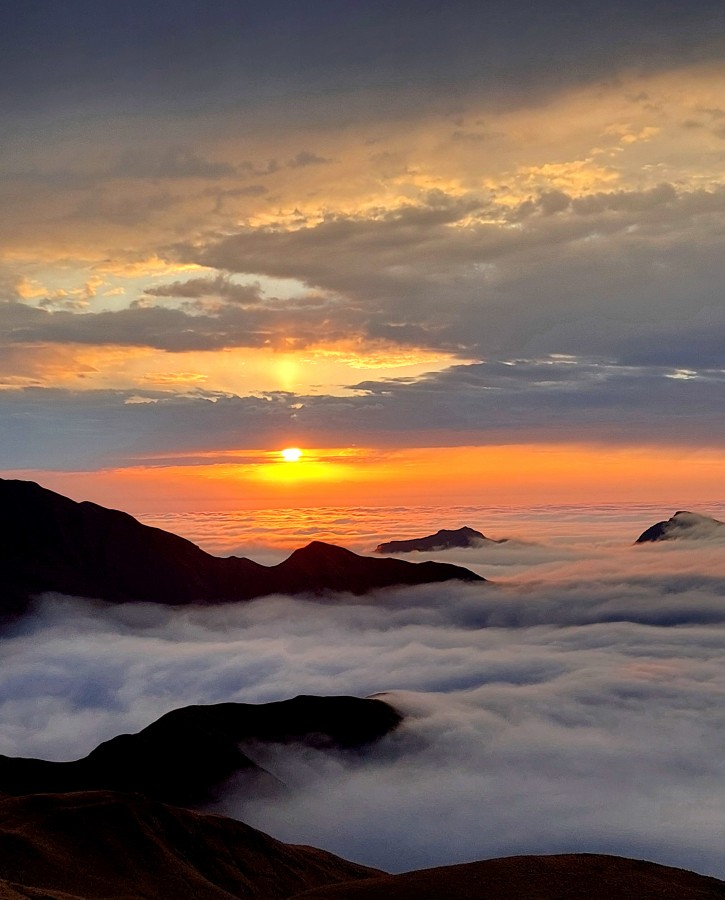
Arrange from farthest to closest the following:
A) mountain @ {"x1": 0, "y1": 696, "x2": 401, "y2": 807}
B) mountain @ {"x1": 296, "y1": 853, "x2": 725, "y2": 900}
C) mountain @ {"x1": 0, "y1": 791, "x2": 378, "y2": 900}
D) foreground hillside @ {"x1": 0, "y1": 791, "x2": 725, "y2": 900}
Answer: mountain @ {"x1": 0, "y1": 696, "x2": 401, "y2": 807}
mountain @ {"x1": 0, "y1": 791, "x2": 378, "y2": 900}
foreground hillside @ {"x1": 0, "y1": 791, "x2": 725, "y2": 900}
mountain @ {"x1": 296, "y1": 853, "x2": 725, "y2": 900}

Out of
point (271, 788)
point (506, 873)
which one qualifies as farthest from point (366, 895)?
point (271, 788)

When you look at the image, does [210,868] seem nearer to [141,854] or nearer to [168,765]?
[141,854]

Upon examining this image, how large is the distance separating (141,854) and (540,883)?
4746 cm

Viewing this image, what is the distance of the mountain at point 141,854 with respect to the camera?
311 ft

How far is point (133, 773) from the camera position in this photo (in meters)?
170

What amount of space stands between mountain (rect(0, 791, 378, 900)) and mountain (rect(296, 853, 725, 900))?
79.9 ft

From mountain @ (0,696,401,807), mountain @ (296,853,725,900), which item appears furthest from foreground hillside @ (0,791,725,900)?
mountain @ (0,696,401,807)

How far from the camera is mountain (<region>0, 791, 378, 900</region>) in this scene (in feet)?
311

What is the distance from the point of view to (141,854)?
351ft

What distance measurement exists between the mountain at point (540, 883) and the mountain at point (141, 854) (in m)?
24.4

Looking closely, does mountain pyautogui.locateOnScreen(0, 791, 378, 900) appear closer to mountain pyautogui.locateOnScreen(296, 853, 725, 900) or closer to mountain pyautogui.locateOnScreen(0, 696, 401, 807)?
mountain pyautogui.locateOnScreen(296, 853, 725, 900)

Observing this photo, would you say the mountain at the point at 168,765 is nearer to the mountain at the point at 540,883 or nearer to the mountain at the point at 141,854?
the mountain at the point at 141,854

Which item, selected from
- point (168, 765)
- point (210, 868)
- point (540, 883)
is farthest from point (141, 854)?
point (168, 765)

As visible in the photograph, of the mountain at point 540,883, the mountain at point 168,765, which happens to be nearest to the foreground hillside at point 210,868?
the mountain at point 540,883
